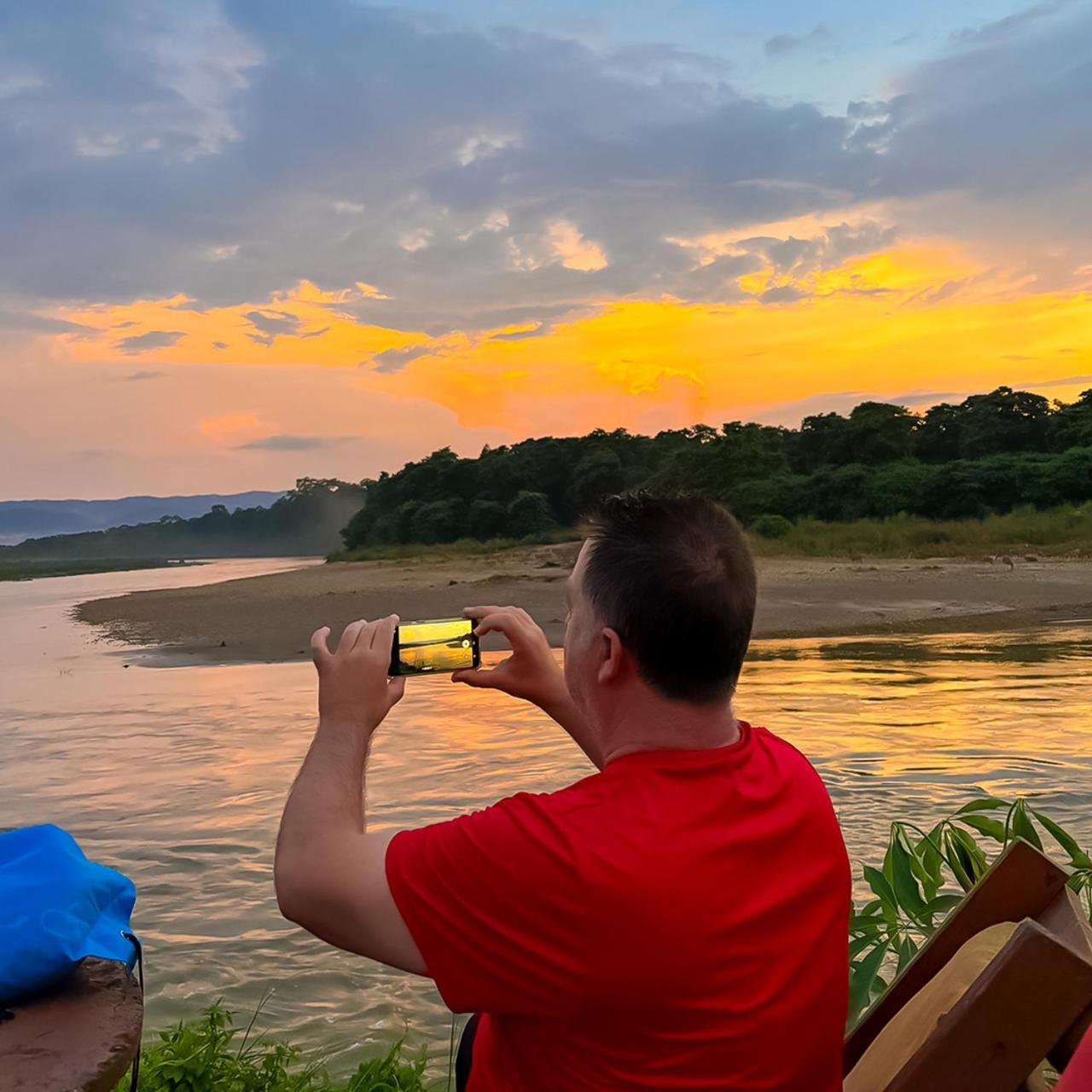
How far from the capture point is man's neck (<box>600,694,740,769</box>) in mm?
1647

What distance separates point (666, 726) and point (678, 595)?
0.18 m

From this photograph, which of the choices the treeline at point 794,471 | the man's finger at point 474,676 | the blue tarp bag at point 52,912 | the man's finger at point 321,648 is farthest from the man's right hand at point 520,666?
the treeline at point 794,471

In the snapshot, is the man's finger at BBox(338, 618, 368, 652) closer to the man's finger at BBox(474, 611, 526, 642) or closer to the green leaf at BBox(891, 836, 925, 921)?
the man's finger at BBox(474, 611, 526, 642)

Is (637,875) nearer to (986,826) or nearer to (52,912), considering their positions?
(52,912)

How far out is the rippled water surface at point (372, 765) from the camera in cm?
485

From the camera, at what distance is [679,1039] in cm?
158

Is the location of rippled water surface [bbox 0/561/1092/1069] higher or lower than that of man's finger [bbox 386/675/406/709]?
lower

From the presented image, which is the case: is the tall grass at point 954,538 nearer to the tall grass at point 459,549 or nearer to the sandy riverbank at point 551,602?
the sandy riverbank at point 551,602

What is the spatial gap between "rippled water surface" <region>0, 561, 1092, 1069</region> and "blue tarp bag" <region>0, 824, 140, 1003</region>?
2295 mm

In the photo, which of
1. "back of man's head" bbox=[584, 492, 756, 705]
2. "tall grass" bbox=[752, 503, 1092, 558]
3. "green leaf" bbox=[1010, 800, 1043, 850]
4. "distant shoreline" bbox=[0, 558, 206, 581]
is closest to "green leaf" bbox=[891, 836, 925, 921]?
"green leaf" bbox=[1010, 800, 1043, 850]

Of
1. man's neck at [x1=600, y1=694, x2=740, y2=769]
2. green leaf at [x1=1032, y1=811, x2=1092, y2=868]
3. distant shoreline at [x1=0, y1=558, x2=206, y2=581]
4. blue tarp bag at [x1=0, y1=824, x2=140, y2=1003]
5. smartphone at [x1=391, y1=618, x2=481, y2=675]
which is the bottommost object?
distant shoreline at [x1=0, y1=558, x2=206, y2=581]

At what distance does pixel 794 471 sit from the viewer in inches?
2060

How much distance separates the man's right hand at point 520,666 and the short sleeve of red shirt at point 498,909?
566 mm

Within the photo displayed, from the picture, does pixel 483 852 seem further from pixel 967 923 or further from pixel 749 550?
pixel 967 923
